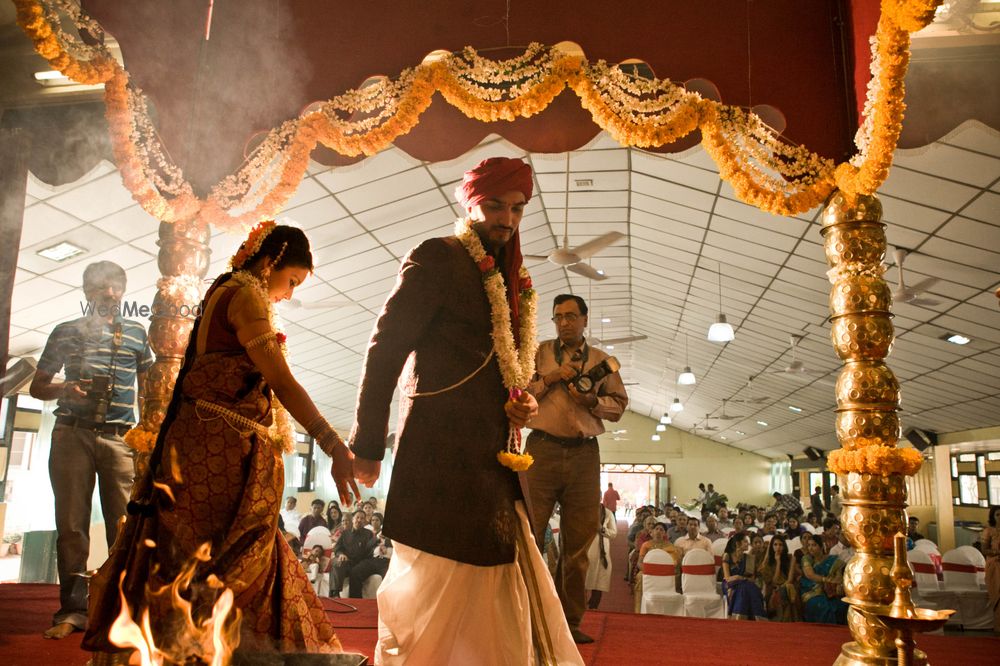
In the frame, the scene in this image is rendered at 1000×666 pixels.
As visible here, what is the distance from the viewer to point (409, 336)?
6.32ft

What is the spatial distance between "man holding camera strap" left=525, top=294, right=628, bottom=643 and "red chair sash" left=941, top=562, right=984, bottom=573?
6.10 meters

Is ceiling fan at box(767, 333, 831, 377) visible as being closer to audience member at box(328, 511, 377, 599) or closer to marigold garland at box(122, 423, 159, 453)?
audience member at box(328, 511, 377, 599)

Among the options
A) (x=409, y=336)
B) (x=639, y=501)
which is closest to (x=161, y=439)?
(x=409, y=336)

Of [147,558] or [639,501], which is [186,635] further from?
[639,501]

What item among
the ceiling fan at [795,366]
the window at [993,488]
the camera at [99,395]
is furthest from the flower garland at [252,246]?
the window at [993,488]

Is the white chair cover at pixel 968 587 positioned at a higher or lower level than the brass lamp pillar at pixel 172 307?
lower

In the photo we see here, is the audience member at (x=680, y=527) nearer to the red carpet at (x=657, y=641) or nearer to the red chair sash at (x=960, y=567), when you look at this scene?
the red chair sash at (x=960, y=567)

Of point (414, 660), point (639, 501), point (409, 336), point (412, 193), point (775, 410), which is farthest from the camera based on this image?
point (639, 501)

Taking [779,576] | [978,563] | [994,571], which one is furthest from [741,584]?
[978,563]

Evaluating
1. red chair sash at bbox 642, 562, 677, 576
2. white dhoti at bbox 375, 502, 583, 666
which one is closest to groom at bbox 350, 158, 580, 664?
white dhoti at bbox 375, 502, 583, 666

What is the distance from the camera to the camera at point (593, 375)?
3150 mm

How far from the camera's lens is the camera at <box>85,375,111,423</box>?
3.11m

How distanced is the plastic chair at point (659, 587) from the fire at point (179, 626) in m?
5.16

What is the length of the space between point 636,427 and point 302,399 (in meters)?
31.0
